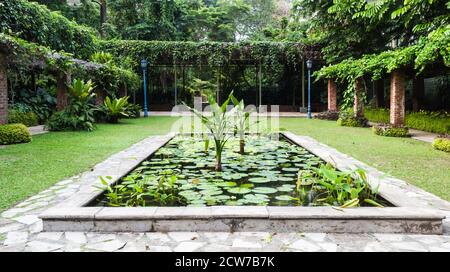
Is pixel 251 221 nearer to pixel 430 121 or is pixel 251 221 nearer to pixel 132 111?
pixel 430 121

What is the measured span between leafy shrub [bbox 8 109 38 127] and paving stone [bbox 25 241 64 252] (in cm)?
942

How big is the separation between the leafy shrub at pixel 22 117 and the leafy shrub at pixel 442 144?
10742mm

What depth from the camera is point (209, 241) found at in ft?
8.24

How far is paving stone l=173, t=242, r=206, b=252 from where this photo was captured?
2.38 metres

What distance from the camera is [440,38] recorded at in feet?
21.4

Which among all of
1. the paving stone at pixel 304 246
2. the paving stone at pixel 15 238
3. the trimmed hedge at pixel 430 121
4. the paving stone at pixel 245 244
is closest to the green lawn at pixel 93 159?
the paving stone at pixel 15 238

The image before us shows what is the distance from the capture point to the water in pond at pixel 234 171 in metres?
3.51

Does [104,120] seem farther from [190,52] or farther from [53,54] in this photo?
[190,52]

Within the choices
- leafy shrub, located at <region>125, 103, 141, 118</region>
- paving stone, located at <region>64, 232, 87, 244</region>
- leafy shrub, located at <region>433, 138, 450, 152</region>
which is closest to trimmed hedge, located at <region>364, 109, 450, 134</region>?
leafy shrub, located at <region>433, 138, 450, 152</region>

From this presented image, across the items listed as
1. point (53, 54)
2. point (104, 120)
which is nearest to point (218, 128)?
point (53, 54)

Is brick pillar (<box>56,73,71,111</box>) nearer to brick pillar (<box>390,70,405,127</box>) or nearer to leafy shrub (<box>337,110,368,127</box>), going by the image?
leafy shrub (<box>337,110,368,127</box>)

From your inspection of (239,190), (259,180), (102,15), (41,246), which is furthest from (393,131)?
(102,15)

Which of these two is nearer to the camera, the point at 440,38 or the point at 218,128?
the point at 218,128

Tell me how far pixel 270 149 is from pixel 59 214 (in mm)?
4348
